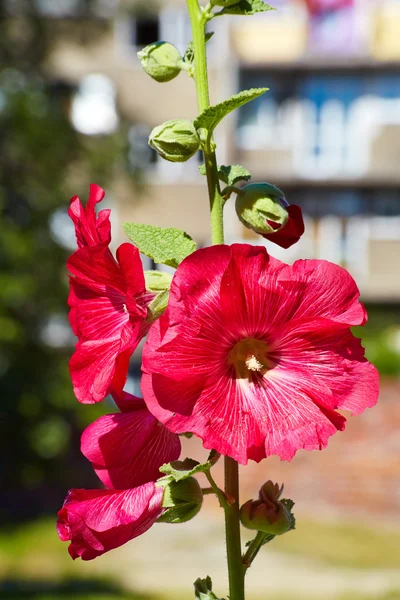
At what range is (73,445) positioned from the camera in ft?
30.9

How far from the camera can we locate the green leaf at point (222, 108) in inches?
31.3

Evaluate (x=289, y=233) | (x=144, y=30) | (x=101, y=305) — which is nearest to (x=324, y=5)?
(x=144, y=30)

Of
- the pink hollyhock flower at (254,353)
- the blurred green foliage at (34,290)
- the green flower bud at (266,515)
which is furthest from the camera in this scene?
the blurred green foliage at (34,290)

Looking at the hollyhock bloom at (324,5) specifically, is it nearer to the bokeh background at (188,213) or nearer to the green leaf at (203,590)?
the bokeh background at (188,213)

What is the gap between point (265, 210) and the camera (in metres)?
0.85

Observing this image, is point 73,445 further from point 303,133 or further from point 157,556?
point 303,133

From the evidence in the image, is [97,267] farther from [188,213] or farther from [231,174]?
[188,213]

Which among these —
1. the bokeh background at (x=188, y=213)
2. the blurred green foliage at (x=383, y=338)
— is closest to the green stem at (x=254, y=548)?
the bokeh background at (x=188, y=213)

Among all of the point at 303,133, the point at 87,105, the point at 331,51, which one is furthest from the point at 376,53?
the point at 87,105

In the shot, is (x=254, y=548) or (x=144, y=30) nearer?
(x=254, y=548)

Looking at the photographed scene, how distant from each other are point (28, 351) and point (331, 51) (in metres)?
9.87

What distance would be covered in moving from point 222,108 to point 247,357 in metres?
0.24

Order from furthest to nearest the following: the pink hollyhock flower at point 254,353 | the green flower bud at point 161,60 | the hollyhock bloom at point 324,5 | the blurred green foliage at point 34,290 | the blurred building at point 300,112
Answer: the hollyhock bloom at point 324,5
the blurred building at point 300,112
the blurred green foliage at point 34,290
the green flower bud at point 161,60
the pink hollyhock flower at point 254,353

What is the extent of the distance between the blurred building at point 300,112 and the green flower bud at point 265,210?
42.2 ft
